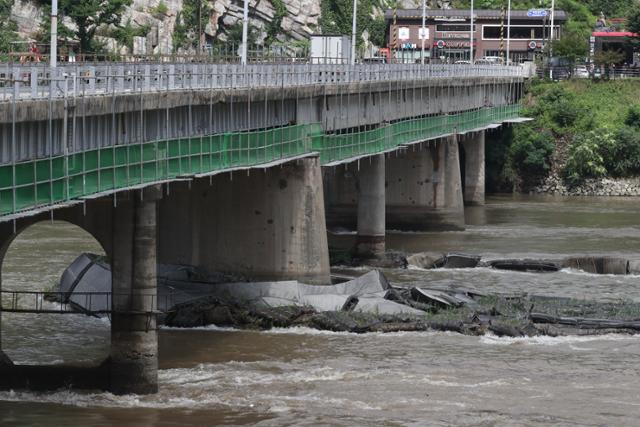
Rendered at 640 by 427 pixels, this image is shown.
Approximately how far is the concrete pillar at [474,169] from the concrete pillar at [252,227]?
47127 millimetres

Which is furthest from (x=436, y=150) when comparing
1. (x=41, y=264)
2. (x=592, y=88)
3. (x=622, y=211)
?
(x=592, y=88)

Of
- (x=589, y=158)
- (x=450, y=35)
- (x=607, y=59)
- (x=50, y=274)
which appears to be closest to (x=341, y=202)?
(x=50, y=274)

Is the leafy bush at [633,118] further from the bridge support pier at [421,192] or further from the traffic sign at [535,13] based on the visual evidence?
the traffic sign at [535,13]

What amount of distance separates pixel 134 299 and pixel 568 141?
262 ft

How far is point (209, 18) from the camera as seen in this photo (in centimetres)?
14075

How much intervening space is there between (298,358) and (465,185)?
60373 mm

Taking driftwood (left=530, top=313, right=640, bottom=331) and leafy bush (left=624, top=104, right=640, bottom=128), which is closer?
driftwood (left=530, top=313, right=640, bottom=331)

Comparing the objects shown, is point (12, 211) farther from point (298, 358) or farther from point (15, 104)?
point (298, 358)

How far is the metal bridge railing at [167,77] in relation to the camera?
41.1 m

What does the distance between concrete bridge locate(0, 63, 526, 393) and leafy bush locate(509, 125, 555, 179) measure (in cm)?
979

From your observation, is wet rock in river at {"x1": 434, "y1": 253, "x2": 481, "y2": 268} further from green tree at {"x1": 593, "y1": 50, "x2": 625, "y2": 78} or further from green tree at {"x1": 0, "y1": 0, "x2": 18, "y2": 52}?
green tree at {"x1": 593, "y1": 50, "x2": 625, "y2": 78}

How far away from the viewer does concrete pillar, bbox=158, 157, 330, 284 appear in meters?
60.8

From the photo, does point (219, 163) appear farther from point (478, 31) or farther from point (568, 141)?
point (478, 31)

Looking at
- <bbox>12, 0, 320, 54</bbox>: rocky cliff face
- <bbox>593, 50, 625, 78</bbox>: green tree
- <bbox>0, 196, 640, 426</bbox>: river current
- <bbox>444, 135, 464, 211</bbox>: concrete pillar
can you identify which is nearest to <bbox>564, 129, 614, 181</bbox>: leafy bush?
<bbox>444, 135, 464, 211</bbox>: concrete pillar
